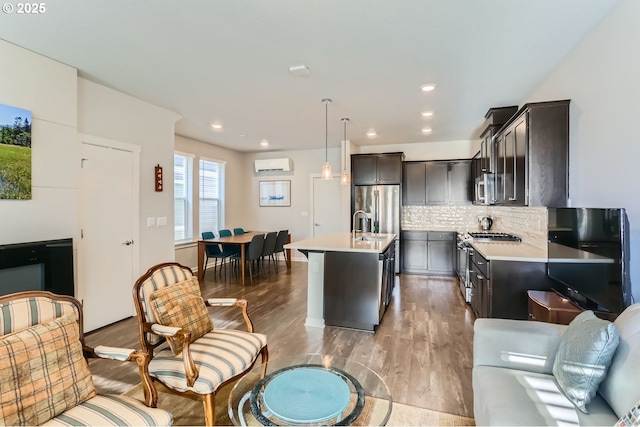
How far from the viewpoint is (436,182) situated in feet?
20.2

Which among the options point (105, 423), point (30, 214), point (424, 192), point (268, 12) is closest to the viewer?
point (105, 423)

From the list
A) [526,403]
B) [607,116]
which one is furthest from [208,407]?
[607,116]

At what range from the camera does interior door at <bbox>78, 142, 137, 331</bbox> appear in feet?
10.8

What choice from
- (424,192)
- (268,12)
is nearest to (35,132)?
(268,12)

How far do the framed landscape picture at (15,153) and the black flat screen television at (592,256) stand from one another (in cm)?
429

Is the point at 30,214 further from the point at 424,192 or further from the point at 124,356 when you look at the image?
the point at 424,192

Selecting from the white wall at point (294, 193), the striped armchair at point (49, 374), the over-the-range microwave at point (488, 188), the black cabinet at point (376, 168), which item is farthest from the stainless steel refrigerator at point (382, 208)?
the striped armchair at point (49, 374)

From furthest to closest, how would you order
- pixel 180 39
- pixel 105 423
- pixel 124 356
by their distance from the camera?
pixel 180 39
pixel 124 356
pixel 105 423

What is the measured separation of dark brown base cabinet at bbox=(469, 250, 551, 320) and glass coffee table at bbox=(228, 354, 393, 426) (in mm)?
1809

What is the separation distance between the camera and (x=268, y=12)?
213 cm

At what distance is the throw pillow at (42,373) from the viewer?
47.1 inches

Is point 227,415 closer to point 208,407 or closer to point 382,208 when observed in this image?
point 208,407

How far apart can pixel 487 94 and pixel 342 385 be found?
3.68m

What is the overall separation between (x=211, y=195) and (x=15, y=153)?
4.29 meters
